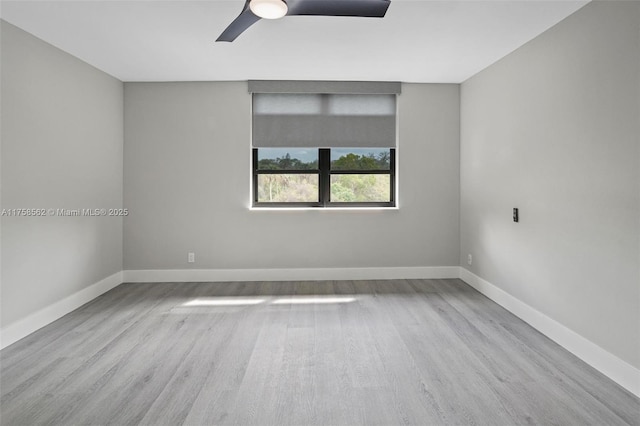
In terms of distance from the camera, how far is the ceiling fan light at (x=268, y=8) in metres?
2.06

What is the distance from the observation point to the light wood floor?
6.51 feet

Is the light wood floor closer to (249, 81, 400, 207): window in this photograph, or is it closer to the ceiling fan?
(249, 81, 400, 207): window

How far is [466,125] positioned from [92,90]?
4174 mm

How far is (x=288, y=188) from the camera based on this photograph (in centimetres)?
A: 478

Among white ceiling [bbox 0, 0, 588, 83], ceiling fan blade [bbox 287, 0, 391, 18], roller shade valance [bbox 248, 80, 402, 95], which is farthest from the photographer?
roller shade valance [bbox 248, 80, 402, 95]

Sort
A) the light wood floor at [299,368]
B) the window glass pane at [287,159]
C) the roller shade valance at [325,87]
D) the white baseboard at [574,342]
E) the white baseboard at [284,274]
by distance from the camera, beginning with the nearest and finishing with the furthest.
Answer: the light wood floor at [299,368], the white baseboard at [574,342], the roller shade valance at [325,87], the white baseboard at [284,274], the window glass pane at [287,159]

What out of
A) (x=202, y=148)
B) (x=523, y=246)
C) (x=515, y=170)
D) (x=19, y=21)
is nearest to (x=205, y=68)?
(x=202, y=148)

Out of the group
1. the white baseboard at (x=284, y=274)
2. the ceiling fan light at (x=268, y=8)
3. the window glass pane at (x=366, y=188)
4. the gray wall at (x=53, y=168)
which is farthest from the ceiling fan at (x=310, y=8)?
the white baseboard at (x=284, y=274)

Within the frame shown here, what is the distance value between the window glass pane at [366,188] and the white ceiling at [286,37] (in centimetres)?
125

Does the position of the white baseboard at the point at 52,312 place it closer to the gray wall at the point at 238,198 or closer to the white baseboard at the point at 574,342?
the gray wall at the point at 238,198

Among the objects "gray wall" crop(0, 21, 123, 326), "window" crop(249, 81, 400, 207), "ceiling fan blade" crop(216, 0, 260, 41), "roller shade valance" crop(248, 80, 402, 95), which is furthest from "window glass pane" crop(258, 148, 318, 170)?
"ceiling fan blade" crop(216, 0, 260, 41)

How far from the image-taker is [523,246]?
11.1 feet

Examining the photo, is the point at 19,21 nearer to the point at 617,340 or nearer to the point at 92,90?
the point at 92,90

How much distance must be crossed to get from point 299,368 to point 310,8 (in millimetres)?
2222
